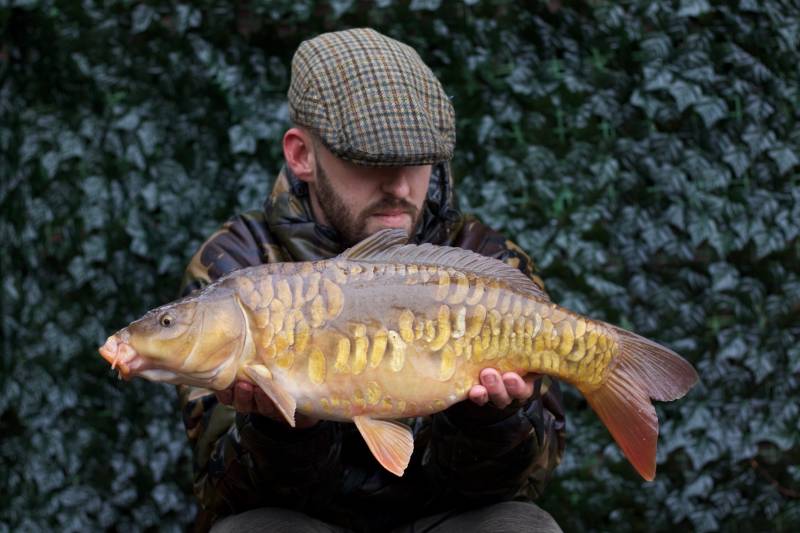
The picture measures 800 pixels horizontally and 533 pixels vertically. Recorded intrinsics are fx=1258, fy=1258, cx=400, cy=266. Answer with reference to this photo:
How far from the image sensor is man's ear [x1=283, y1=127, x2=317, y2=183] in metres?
2.69

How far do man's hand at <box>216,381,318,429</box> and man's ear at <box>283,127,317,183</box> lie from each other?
2.22 ft

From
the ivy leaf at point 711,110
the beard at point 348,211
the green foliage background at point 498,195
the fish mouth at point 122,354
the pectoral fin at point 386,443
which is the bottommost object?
the green foliage background at point 498,195

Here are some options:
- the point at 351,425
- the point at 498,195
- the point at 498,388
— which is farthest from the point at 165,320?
the point at 498,195

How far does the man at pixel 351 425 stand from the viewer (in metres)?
2.41

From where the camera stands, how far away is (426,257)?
84.7 inches

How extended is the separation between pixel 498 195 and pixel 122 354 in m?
2.07

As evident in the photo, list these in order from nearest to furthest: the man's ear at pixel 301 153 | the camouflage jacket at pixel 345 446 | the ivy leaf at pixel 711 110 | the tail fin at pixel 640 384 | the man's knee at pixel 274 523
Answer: the tail fin at pixel 640 384 < the camouflage jacket at pixel 345 446 < the man's knee at pixel 274 523 < the man's ear at pixel 301 153 < the ivy leaf at pixel 711 110

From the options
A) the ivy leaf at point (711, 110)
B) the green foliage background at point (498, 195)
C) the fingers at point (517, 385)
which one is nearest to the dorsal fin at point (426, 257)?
the fingers at point (517, 385)

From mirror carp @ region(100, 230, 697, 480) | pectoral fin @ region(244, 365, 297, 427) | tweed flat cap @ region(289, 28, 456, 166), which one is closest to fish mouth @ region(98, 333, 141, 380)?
mirror carp @ region(100, 230, 697, 480)

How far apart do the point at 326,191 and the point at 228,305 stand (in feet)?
2.30

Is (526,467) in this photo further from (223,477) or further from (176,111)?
(176,111)

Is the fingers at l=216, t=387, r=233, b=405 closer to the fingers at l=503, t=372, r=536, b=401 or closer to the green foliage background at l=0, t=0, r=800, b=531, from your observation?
the fingers at l=503, t=372, r=536, b=401

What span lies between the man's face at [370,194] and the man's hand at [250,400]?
0.55m

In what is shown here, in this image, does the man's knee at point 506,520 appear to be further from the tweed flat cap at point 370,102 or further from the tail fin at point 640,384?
the tweed flat cap at point 370,102
